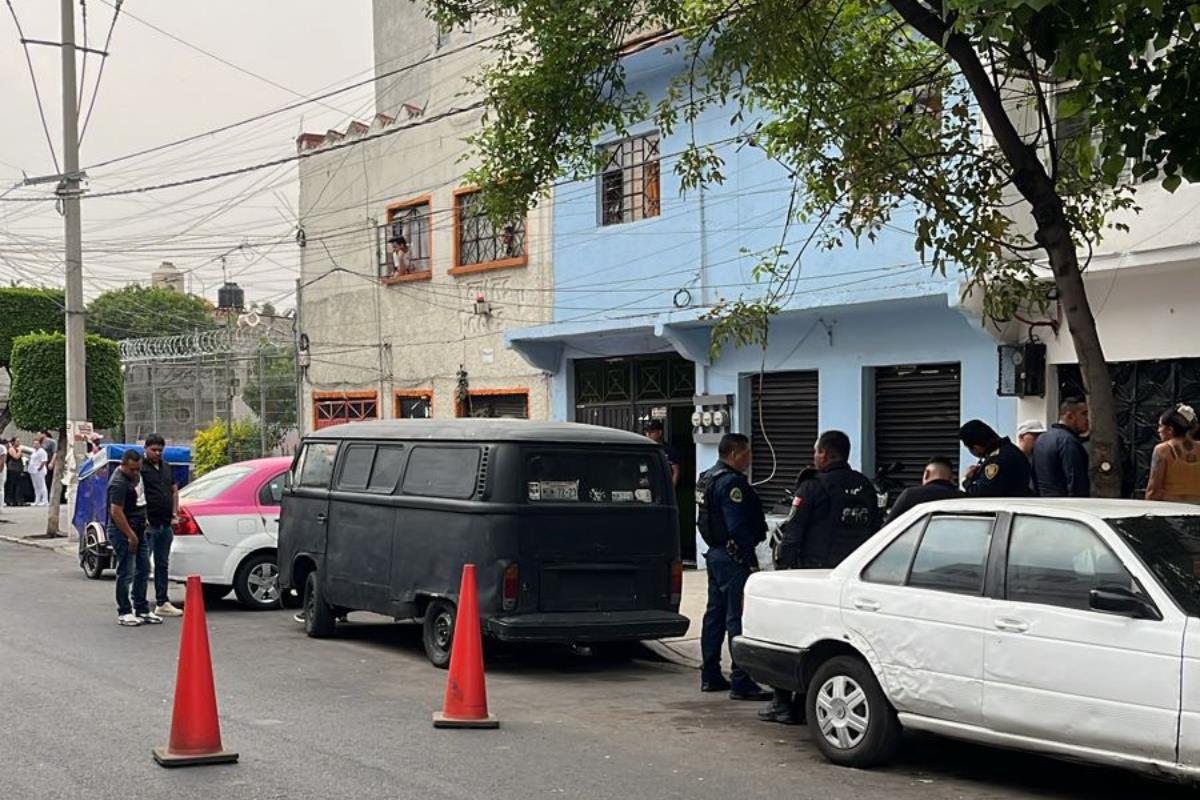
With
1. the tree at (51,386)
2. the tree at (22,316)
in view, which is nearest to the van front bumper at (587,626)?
the tree at (51,386)

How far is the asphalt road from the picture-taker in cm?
720

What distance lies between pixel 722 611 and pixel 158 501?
6.06 meters

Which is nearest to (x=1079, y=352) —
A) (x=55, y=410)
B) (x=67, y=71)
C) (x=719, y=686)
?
(x=719, y=686)

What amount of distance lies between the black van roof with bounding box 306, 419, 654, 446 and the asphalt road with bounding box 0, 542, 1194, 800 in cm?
182

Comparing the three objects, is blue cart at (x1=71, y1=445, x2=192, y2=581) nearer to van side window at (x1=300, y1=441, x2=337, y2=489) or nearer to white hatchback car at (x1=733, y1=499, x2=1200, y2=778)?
van side window at (x1=300, y1=441, x2=337, y2=489)

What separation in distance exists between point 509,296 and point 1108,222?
10.1 m

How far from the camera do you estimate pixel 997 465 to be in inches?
404

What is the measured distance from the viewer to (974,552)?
7.36 m

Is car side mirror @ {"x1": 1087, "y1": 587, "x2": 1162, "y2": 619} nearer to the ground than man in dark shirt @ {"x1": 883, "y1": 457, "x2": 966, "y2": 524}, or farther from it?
nearer to the ground

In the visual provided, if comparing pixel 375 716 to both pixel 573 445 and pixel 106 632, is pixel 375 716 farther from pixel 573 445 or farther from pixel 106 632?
pixel 106 632

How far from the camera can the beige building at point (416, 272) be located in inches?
835

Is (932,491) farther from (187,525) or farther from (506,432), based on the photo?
(187,525)

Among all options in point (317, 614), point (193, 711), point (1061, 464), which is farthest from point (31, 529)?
point (1061, 464)

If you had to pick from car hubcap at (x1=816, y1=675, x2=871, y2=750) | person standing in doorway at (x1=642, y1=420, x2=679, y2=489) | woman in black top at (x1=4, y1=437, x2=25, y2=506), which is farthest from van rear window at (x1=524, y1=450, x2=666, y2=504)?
woman in black top at (x1=4, y1=437, x2=25, y2=506)
